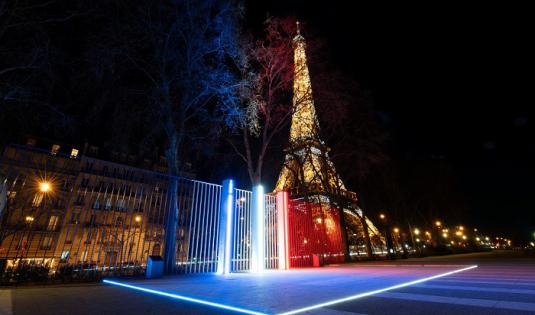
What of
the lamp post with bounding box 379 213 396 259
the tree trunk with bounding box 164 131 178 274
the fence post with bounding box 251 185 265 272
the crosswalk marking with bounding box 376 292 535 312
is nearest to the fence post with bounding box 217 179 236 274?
the fence post with bounding box 251 185 265 272

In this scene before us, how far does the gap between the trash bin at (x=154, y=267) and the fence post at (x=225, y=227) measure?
1802mm

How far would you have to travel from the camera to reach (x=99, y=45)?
27.8 feet

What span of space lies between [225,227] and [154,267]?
2279 millimetres

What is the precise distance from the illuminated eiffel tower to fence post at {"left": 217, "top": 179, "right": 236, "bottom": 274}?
7.57 meters

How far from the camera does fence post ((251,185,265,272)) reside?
9.27m

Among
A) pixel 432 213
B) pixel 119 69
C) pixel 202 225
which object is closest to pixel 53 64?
pixel 119 69

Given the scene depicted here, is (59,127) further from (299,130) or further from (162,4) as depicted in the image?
(299,130)

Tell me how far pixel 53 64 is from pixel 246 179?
1231 cm

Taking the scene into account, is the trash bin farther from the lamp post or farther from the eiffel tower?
the lamp post

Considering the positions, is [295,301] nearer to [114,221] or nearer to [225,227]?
[225,227]

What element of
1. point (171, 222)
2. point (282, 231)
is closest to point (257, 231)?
point (282, 231)

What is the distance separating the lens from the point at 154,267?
721 centimetres

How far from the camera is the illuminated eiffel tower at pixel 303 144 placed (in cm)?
1538

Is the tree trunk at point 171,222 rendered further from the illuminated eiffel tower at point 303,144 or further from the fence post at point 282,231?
the illuminated eiffel tower at point 303,144
